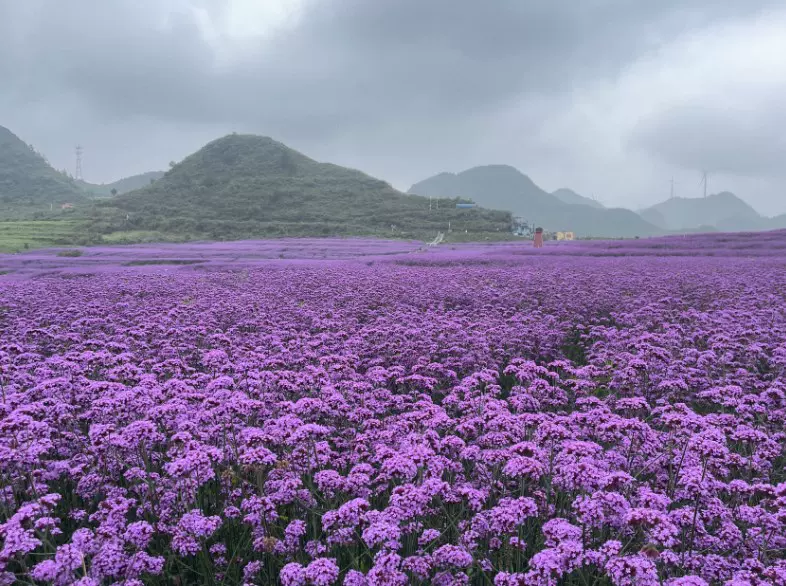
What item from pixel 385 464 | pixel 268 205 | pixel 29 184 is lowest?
pixel 385 464

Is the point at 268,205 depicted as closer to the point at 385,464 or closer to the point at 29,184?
the point at 385,464

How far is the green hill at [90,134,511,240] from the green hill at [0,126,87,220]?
3938cm

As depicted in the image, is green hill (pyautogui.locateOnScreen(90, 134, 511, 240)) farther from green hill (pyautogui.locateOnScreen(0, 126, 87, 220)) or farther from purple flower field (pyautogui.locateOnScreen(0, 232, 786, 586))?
purple flower field (pyautogui.locateOnScreen(0, 232, 786, 586))

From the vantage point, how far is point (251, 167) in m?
136

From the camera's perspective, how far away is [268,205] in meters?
103

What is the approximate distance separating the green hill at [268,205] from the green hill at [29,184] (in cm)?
3938

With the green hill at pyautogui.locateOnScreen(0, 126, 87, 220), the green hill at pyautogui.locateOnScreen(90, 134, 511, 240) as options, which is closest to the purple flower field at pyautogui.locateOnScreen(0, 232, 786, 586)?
the green hill at pyautogui.locateOnScreen(90, 134, 511, 240)

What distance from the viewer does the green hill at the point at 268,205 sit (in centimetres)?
7812

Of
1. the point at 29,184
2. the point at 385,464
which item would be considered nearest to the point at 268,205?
the point at 385,464

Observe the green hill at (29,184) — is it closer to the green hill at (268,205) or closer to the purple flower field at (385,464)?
the green hill at (268,205)

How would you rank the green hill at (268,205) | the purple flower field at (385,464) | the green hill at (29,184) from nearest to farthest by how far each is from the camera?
the purple flower field at (385,464), the green hill at (268,205), the green hill at (29,184)

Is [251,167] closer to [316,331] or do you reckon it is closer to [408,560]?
[316,331]

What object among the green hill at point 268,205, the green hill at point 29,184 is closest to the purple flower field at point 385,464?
the green hill at point 268,205

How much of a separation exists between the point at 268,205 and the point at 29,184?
4522 inches
